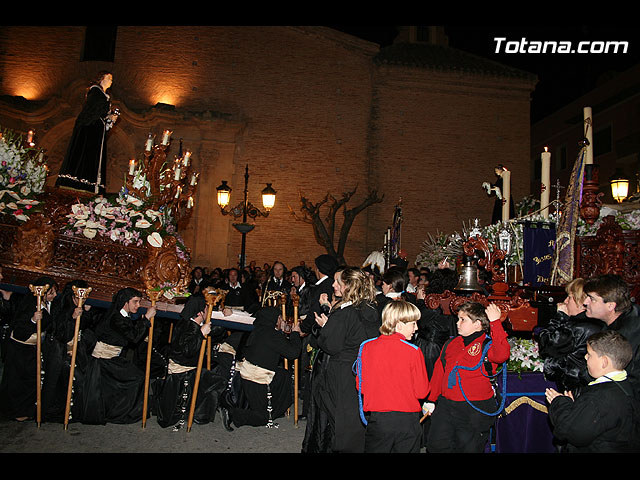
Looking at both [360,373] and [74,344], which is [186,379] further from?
[360,373]

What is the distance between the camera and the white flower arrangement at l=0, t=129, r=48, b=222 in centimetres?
759

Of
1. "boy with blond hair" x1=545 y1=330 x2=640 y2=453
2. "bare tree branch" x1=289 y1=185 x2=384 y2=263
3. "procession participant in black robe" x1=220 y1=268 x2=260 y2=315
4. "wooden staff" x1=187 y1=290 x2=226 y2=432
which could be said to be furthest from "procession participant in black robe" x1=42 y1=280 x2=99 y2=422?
"bare tree branch" x1=289 y1=185 x2=384 y2=263

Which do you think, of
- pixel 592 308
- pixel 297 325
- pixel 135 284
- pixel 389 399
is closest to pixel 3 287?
pixel 135 284

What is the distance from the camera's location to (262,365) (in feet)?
22.0

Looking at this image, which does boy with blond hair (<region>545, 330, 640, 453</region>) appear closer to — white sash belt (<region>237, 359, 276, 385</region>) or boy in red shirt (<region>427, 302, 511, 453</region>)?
boy in red shirt (<region>427, 302, 511, 453</region>)

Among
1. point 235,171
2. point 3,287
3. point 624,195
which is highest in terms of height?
point 235,171

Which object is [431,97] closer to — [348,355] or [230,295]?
[230,295]

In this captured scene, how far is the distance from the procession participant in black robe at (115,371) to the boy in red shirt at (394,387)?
3.59 meters

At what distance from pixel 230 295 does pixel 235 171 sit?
425 inches

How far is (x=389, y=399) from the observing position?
13.5ft

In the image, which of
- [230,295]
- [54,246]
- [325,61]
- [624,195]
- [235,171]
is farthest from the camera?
[325,61]

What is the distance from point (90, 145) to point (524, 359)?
24.9 ft

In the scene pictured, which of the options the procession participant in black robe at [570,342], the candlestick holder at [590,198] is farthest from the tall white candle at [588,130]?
the procession participant in black robe at [570,342]

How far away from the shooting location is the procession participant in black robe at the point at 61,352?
678 cm
